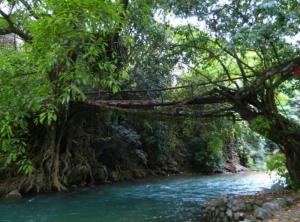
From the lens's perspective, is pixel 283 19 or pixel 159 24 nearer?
pixel 283 19

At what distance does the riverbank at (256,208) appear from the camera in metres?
7.48

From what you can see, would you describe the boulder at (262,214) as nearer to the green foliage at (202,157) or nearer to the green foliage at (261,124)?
the green foliage at (261,124)

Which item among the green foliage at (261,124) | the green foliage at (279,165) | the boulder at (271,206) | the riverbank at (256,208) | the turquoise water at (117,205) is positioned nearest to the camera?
the riverbank at (256,208)

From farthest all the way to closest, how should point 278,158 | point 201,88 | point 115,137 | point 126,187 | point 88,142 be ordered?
point 115,137, point 88,142, point 126,187, point 201,88, point 278,158

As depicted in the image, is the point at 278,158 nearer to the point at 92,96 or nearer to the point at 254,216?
the point at 254,216

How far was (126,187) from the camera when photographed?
16547mm

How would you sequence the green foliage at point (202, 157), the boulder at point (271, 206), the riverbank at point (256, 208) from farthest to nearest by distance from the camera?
1. the green foliage at point (202, 157)
2. the boulder at point (271, 206)
3. the riverbank at point (256, 208)

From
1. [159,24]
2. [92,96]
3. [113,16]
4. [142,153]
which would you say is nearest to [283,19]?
[113,16]

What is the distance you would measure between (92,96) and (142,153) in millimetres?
8811

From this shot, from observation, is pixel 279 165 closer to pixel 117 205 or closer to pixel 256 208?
pixel 256 208

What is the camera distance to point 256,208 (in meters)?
8.39

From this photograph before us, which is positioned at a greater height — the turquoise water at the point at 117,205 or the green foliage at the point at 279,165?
the green foliage at the point at 279,165

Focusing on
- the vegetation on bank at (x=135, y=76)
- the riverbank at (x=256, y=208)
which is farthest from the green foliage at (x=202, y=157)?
the riverbank at (x=256, y=208)

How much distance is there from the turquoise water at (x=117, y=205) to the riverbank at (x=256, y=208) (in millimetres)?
509
